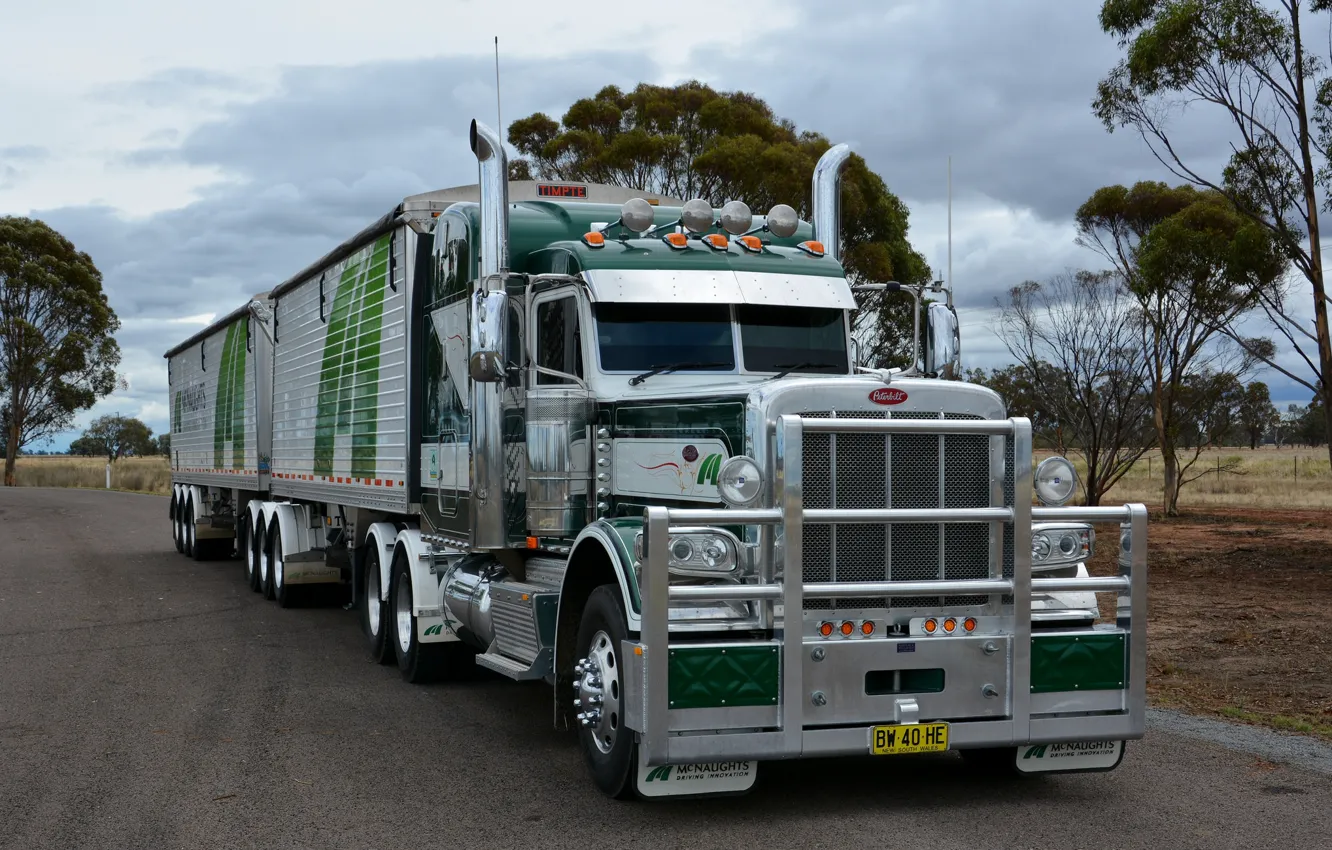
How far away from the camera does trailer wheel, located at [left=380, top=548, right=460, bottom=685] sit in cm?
1020

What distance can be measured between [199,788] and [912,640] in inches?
145

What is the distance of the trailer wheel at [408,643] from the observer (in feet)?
33.4

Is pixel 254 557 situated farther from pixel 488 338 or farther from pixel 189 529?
pixel 488 338

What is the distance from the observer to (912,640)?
625 centimetres

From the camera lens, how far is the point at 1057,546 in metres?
6.87

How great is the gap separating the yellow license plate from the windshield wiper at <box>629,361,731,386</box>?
266cm

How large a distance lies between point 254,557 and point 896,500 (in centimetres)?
1181

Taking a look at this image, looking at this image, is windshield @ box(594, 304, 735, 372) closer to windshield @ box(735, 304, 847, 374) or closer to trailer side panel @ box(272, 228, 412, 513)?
windshield @ box(735, 304, 847, 374)

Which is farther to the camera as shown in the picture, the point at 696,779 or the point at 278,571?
the point at 278,571

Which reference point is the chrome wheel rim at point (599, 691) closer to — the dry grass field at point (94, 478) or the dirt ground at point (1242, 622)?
the dirt ground at point (1242, 622)

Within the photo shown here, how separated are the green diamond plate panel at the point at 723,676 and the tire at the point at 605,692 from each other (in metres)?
0.53

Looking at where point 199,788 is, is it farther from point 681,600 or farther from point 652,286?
point 652,286

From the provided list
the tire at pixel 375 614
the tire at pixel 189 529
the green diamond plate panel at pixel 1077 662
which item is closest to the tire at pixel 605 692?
the green diamond plate panel at pixel 1077 662

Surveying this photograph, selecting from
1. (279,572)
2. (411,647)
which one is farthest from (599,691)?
(279,572)
